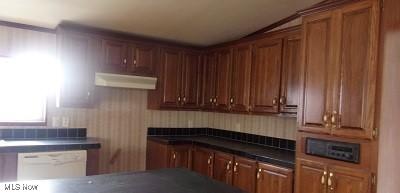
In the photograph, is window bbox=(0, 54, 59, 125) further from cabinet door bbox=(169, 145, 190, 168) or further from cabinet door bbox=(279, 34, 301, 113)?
cabinet door bbox=(279, 34, 301, 113)

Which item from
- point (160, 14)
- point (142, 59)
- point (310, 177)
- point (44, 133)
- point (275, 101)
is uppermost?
point (160, 14)

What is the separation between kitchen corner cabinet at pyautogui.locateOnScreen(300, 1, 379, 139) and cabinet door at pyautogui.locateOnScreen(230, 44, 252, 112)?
41.3 inches

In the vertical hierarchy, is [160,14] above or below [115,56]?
above

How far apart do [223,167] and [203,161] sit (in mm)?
389

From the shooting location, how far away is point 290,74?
3.07m

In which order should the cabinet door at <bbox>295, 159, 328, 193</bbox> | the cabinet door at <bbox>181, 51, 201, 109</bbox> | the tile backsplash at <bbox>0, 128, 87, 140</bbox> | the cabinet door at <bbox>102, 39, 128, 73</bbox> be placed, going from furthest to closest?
1. the cabinet door at <bbox>181, 51, 201, 109</bbox>
2. the cabinet door at <bbox>102, 39, 128, 73</bbox>
3. the tile backsplash at <bbox>0, 128, 87, 140</bbox>
4. the cabinet door at <bbox>295, 159, 328, 193</bbox>

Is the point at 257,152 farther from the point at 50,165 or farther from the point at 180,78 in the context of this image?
the point at 50,165

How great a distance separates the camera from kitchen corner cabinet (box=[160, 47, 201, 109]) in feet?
13.6

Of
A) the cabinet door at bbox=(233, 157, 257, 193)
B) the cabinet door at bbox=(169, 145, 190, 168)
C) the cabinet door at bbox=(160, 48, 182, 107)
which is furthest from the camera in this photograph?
the cabinet door at bbox=(160, 48, 182, 107)

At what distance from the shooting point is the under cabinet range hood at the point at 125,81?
3613mm

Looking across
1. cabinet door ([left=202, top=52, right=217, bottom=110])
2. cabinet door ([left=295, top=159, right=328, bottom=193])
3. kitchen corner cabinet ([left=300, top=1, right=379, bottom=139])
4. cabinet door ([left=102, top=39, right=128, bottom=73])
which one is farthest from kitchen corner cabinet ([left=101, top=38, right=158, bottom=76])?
cabinet door ([left=295, top=159, right=328, bottom=193])

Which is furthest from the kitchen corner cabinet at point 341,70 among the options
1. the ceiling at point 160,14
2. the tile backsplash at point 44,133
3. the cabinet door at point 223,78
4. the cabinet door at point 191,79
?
the tile backsplash at point 44,133

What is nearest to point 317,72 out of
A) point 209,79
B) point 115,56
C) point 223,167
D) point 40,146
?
point 223,167

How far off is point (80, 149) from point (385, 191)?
2831 millimetres
